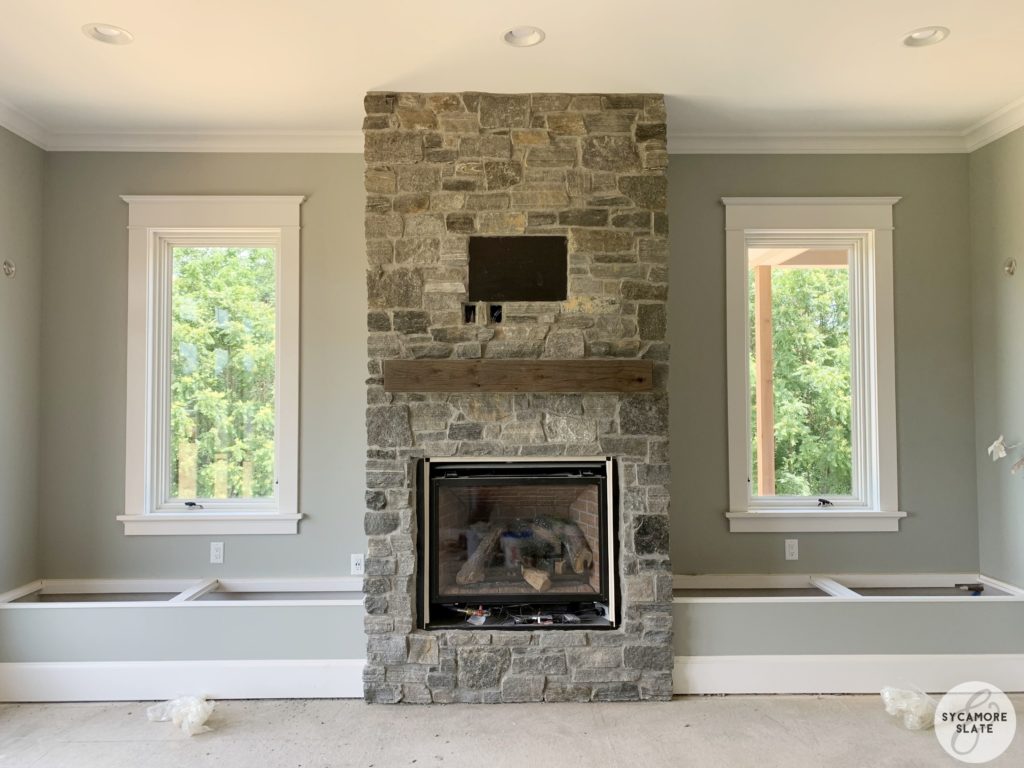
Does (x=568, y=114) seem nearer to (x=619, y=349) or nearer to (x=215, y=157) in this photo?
(x=619, y=349)

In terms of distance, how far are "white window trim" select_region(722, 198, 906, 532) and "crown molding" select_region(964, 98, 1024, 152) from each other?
0.53 m

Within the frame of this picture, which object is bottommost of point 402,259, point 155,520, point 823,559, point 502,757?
point 502,757

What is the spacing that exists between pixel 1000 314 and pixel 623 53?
251 centimetres

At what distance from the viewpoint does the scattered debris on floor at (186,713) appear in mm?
2787

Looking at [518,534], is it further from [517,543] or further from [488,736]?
[488,736]

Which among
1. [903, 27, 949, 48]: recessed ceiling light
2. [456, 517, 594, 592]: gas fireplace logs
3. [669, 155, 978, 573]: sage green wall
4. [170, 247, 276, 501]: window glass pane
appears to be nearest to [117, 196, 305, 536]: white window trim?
[170, 247, 276, 501]: window glass pane

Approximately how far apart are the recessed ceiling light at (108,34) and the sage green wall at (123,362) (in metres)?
0.98

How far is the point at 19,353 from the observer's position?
3.44 m

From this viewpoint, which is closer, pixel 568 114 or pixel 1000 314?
pixel 568 114

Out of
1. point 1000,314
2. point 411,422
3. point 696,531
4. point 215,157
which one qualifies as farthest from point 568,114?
point 1000,314

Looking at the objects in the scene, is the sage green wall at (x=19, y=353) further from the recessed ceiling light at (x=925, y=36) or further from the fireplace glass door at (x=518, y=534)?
the recessed ceiling light at (x=925, y=36)

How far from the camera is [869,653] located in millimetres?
3129

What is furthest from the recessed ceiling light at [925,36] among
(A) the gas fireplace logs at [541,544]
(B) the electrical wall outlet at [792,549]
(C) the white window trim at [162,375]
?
(C) the white window trim at [162,375]

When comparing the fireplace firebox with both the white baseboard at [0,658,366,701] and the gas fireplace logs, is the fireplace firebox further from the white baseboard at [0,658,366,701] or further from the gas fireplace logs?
the white baseboard at [0,658,366,701]
